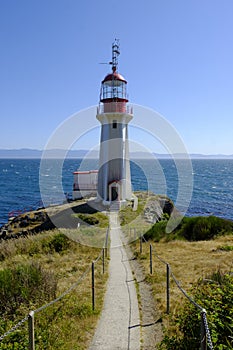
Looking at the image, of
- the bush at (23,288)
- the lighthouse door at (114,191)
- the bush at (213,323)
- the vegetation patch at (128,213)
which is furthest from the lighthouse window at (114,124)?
the bush at (213,323)

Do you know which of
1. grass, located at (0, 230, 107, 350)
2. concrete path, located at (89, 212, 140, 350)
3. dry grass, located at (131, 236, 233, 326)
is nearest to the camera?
grass, located at (0, 230, 107, 350)

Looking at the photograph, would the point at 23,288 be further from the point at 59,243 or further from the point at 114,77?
the point at 114,77

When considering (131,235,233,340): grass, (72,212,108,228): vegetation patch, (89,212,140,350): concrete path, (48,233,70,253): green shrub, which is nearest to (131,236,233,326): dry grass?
(131,235,233,340): grass

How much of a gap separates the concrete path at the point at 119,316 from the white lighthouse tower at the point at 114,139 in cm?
1443

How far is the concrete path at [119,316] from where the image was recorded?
5602 mm

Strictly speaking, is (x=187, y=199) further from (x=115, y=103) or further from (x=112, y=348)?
(x=112, y=348)

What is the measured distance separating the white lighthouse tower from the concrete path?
1443cm

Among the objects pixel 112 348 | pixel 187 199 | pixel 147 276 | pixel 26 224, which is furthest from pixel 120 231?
pixel 187 199

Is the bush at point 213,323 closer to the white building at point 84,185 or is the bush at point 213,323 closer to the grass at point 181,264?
the grass at point 181,264

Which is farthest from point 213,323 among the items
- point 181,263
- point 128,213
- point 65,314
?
point 128,213

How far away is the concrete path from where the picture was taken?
5.60 metres

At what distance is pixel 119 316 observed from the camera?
6777 millimetres

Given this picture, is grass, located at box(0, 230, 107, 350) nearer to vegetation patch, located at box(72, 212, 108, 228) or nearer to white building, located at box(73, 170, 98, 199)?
vegetation patch, located at box(72, 212, 108, 228)

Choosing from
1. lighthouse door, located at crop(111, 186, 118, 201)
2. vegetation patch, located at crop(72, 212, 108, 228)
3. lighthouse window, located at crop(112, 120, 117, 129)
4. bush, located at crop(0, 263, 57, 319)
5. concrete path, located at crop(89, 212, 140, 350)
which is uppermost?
lighthouse window, located at crop(112, 120, 117, 129)
